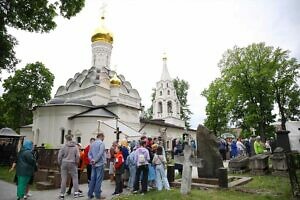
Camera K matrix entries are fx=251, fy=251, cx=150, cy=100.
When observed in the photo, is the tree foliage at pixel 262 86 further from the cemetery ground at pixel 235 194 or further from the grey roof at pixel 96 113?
the cemetery ground at pixel 235 194

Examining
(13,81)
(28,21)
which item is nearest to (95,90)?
(13,81)

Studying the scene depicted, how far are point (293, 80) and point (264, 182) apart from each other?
22.9 meters

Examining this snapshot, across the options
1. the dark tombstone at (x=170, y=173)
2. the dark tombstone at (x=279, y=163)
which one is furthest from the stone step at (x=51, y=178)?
the dark tombstone at (x=279, y=163)

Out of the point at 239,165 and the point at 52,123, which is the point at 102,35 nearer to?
the point at 52,123

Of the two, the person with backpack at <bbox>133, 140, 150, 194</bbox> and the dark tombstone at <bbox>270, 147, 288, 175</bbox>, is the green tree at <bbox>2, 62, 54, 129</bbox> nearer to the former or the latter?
the person with backpack at <bbox>133, 140, 150, 194</bbox>

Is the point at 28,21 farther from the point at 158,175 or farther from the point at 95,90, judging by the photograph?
the point at 95,90

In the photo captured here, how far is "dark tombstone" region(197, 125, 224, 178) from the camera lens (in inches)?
356

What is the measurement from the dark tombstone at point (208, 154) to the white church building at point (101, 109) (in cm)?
1011

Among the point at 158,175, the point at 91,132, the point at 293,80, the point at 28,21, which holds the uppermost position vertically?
the point at 293,80

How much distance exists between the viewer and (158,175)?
26.4 ft

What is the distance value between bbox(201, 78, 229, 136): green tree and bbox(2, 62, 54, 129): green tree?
75.7 ft

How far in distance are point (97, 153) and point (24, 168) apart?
205 centimetres

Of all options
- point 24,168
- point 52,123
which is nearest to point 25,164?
point 24,168

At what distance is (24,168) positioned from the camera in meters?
7.07
